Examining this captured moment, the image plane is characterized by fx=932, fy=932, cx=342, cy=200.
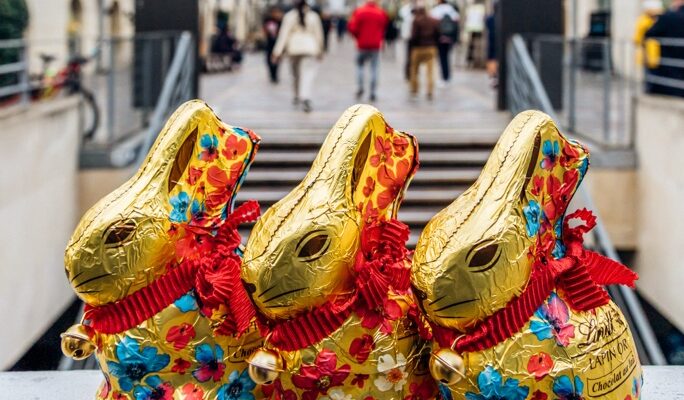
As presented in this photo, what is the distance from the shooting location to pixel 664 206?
8.71m

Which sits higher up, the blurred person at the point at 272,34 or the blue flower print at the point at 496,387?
the blurred person at the point at 272,34

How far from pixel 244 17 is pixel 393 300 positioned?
1696 inches

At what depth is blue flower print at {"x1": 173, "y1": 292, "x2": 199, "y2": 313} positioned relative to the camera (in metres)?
2.48

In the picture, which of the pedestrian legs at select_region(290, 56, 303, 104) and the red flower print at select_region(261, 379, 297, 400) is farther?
the pedestrian legs at select_region(290, 56, 303, 104)

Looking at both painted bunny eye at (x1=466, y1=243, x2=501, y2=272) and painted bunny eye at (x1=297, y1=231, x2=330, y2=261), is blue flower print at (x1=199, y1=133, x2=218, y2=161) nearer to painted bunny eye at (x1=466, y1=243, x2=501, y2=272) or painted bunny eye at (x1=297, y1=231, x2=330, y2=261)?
painted bunny eye at (x1=297, y1=231, x2=330, y2=261)

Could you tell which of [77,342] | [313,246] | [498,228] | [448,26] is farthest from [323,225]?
[448,26]

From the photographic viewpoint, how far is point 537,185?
2.25 metres

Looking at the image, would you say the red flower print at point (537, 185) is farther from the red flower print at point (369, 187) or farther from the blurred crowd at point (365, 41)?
the blurred crowd at point (365, 41)

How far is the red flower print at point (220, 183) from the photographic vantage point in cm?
257

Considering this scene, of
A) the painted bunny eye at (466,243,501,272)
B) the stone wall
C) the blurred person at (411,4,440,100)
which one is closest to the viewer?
the painted bunny eye at (466,243,501,272)

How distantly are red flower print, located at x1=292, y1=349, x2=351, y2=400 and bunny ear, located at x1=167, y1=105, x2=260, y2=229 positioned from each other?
51 cm

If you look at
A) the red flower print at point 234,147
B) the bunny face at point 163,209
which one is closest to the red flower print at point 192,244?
the bunny face at point 163,209

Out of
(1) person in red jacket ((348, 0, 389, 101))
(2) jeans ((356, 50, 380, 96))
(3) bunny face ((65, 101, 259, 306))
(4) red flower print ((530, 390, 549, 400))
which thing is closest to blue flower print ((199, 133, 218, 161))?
(3) bunny face ((65, 101, 259, 306))

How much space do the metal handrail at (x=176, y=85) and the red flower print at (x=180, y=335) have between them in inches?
246
